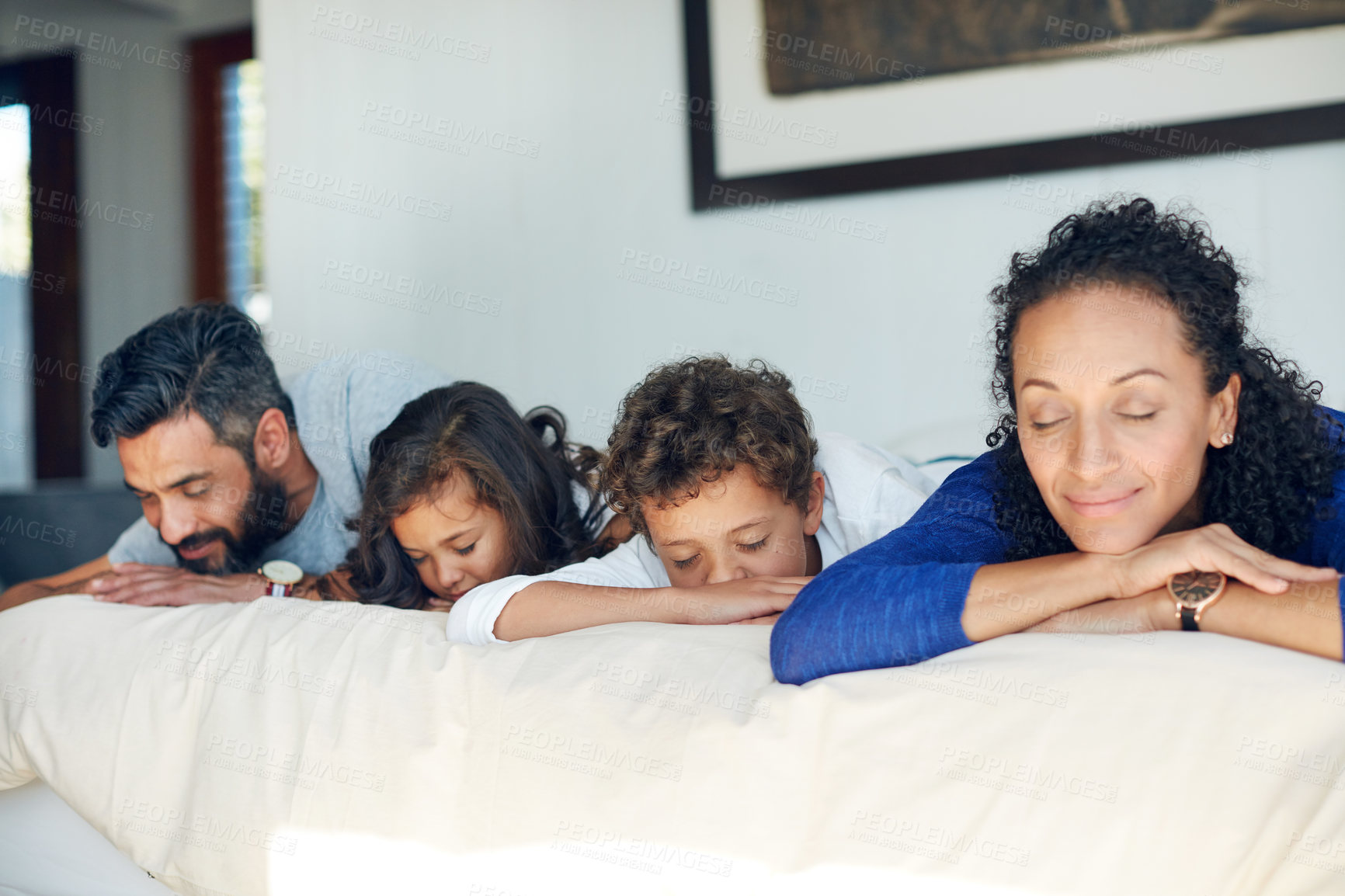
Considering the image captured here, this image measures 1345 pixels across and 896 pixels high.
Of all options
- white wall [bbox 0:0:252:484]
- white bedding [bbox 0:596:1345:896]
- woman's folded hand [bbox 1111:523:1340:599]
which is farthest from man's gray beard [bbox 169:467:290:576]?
white wall [bbox 0:0:252:484]

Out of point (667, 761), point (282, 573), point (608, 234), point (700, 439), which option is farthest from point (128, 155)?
point (667, 761)

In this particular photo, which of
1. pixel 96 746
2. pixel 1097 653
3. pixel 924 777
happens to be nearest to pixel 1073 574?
pixel 1097 653

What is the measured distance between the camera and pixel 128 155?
162 inches

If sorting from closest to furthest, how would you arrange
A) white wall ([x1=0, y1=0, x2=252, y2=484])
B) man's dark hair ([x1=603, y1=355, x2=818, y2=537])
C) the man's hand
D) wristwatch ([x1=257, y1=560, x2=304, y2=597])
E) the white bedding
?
the white bedding → man's dark hair ([x1=603, y1=355, x2=818, y2=537]) → the man's hand → wristwatch ([x1=257, y1=560, x2=304, y2=597]) → white wall ([x1=0, y1=0, x2=252, y2=484])

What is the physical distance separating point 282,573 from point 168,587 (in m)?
0.21

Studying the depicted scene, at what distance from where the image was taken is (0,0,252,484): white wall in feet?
13.3

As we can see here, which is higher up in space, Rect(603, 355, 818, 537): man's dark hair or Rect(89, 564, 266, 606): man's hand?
Rect(603, 355, 818, 537): man's dark hair

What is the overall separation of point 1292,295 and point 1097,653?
1.66m

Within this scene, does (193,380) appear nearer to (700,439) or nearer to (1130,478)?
(700,439)

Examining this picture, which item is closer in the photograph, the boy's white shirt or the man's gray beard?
the boy's white shirt

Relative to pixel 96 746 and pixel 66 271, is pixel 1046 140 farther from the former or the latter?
pixel 66 271

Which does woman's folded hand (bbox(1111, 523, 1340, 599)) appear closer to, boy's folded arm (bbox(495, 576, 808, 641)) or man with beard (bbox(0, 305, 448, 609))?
boy's folded arm (bbox(495, 576, 808, 641))

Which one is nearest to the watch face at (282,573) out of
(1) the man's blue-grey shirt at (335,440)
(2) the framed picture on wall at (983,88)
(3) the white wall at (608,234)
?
(1) the man's blue-grey shirt at (335,440)

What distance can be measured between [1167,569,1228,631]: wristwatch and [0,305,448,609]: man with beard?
1439 millimetres
